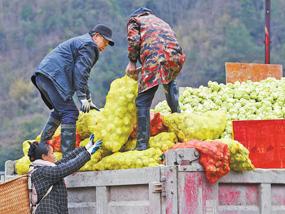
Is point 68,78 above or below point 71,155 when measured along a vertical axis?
above

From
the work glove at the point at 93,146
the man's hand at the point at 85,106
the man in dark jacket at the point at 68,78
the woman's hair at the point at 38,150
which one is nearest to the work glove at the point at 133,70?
the man in dark jacket at the point at 68,78

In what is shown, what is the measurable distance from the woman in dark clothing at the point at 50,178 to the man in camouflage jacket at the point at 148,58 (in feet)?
2.04

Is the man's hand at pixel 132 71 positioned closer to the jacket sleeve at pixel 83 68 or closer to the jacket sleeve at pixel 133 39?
the jacket sleeve at pixel 133 39

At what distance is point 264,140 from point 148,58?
1.11 metres

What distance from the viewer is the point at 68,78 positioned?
7375 millimetres

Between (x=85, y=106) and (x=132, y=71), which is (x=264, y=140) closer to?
(x=132, y=71)

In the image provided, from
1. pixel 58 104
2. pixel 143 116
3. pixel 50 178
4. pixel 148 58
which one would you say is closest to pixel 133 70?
pixel 148 58

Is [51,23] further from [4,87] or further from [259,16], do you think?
[259,16]

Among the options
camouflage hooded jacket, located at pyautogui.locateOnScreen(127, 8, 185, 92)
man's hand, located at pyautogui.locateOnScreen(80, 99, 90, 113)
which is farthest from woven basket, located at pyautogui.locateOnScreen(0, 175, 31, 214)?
camouflage hooded jacket, located at pyautogui.locateOnScreen(127, 8, 185, 92)

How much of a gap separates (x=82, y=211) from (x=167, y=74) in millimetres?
1250

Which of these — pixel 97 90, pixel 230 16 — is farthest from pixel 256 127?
pixel 230 16

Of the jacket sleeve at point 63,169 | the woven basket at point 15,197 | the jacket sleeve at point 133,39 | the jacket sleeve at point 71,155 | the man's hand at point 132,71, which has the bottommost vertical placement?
the woven basket at point 15,197

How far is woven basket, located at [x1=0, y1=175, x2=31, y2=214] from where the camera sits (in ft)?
22.2

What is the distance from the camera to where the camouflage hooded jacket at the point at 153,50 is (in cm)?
713
